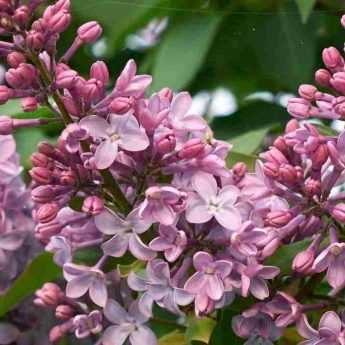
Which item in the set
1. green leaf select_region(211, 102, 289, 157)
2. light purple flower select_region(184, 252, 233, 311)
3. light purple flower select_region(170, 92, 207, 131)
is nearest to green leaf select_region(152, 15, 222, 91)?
green leaf select_region(211, 102, 289, 157)

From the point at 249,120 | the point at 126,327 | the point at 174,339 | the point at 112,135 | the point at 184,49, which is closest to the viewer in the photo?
the point at 112,135

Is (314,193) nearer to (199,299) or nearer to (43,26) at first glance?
(199,299)

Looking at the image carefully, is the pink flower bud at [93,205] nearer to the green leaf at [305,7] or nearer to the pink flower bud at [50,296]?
the pink flower bud at [50,296]

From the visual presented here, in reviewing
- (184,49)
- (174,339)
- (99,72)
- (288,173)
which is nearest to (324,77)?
(288,173)

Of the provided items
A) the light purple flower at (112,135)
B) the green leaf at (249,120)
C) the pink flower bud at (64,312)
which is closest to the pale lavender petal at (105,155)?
the light purple flower at (112,135)

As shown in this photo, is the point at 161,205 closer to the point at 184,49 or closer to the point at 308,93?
the point at 308,93

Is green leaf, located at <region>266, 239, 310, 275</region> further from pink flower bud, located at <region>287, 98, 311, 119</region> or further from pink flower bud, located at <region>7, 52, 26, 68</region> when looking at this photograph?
pink flower bud, located at <region>7, 52, 26, 68</region>
